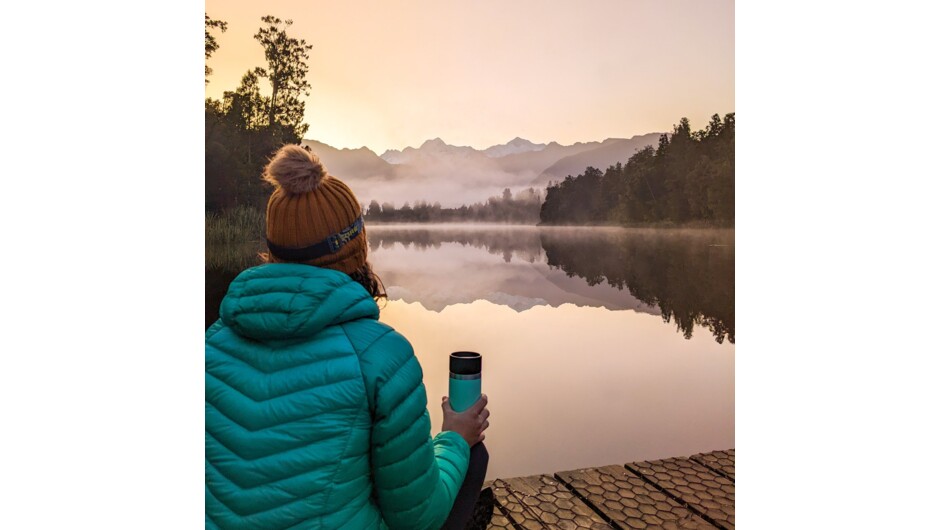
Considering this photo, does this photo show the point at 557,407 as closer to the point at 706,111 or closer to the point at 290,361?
the point at 706,111

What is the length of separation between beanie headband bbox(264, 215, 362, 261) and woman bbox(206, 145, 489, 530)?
0.09 ft

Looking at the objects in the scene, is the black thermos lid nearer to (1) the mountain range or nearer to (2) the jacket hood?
(2) the jacket hood

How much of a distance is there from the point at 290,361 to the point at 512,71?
62.0 inches

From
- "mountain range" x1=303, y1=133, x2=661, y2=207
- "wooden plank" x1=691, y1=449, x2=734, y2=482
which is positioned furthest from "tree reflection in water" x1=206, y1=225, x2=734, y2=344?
"wooden plank" x1=691, y1=449, x2=734, y2=482

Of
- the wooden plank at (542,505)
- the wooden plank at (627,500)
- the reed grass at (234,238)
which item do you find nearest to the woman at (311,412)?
the reed grass at (234,238)

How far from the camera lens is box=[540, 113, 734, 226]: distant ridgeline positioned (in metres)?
2.24

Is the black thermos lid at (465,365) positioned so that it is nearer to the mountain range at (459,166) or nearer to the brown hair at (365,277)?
the brown hair at (365,277)

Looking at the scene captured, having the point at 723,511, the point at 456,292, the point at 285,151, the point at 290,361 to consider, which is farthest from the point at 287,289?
the point at 723,511

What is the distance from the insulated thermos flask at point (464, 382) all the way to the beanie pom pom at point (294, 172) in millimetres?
377

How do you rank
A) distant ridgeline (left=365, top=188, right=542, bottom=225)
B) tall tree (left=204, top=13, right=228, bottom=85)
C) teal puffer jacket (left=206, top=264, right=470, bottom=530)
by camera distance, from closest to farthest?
teal puffer jacket (left=206, top=264, right=470, bottom=530) < tall tree (left=204, top=13, right=228, bottom=85) < distant ridgeline (left=365, top=188, right=542, bottom=225)

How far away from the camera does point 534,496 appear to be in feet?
6.77

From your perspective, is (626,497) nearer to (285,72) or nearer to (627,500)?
(627,500)

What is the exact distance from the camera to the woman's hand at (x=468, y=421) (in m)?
0.99

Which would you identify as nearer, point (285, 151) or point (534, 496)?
point (285, 151)
